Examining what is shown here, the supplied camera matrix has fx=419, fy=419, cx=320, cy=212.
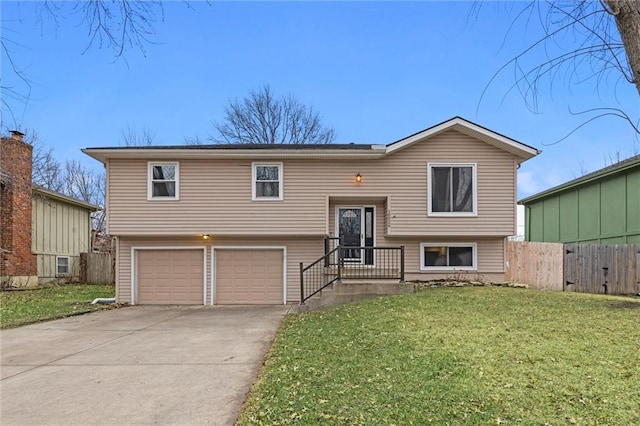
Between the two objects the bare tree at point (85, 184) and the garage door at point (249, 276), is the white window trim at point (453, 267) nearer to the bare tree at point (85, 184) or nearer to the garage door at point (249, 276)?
the garage door at point (249, 276)

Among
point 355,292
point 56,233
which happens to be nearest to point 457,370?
point 355,292

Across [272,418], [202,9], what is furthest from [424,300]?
[202,9]

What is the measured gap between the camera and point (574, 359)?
4809 millimetres

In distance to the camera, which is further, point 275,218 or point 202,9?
point 275,218

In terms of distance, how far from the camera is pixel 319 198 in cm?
1231

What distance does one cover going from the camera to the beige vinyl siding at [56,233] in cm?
1775

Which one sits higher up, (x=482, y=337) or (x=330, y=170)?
(x=330, y=170)

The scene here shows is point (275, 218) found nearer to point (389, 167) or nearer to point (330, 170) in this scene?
point (330, 170)

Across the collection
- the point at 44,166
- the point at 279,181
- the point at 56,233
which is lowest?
the point at 56,233

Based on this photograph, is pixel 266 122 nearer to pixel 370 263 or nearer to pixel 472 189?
pixel 370 263

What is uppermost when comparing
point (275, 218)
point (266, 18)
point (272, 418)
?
point (266, 18)

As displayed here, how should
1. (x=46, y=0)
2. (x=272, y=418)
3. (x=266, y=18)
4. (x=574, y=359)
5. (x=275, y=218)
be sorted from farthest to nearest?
1. (x=275, y=218)
2. (x=266, y=18)
3. (x=574, y=359)
4. (x=272, y=418)
5. (x=46, y=0)

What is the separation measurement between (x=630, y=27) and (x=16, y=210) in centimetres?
1947

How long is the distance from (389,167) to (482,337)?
7.20 meters
